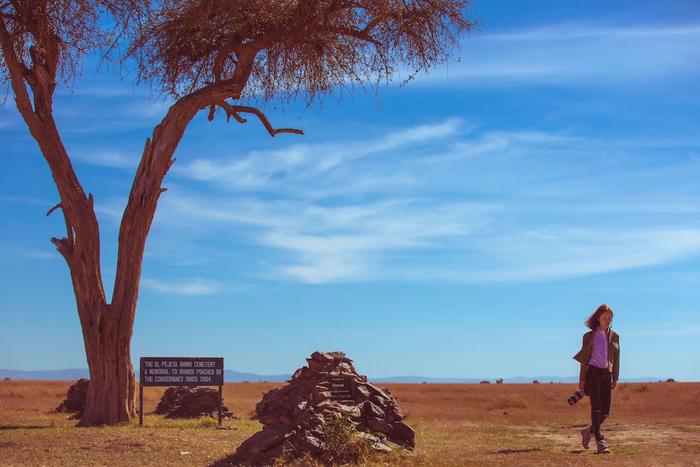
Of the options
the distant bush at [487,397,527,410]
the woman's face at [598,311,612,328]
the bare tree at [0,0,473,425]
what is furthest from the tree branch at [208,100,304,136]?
the distant bush at [487,397,527,410]

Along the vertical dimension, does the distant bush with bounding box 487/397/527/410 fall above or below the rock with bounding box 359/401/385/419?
below

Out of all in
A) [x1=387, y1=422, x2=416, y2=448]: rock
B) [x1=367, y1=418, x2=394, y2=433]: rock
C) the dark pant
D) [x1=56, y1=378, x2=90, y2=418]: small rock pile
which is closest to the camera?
the dark pant

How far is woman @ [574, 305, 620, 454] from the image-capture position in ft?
46.2

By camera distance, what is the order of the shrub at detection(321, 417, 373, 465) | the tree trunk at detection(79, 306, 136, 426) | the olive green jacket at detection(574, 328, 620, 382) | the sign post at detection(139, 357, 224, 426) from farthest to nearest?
the sign post at detection(139, 357, 224, 426) < the tree trunk at detection(79, 306, 136, 426) < the olive green jacket at detection(574, 328, 620, 382) < the shrub at detection(321, 417, 373, 465)

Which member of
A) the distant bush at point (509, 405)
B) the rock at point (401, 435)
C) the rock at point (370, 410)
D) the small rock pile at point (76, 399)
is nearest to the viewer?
the rock at point (370, 410)

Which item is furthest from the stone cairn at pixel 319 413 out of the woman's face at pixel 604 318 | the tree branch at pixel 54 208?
the tree branch at pixel 54 208

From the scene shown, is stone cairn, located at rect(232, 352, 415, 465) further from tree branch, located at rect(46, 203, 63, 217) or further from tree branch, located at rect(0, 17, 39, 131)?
tree branch, located at rect(0, 17, 39, 131)

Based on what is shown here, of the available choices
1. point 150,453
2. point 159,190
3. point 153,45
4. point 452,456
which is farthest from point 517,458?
point 153,45

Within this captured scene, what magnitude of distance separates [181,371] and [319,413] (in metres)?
9.20

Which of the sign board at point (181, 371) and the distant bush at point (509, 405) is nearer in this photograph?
the sign board at point (181, 371)

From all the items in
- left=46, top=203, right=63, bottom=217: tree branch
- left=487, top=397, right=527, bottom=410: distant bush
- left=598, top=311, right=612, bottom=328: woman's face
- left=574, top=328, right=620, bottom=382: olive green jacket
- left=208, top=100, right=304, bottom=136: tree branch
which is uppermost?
left=208, top=100, right=304, bottom=136: tree branch

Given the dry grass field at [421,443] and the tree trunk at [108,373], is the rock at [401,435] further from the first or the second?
the tree trunk at [108,373]

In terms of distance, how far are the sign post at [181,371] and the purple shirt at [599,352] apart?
1141 cm

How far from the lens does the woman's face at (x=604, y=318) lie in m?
14.2
